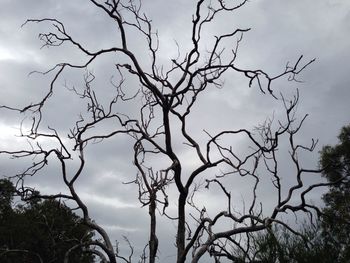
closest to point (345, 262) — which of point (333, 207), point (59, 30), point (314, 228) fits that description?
point (314, 228)

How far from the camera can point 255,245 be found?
6258 mm

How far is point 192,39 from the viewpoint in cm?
1021

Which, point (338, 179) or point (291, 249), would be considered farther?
point (338, 179)

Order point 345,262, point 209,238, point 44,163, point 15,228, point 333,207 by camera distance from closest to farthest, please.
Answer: point 345,262
point 209,238
point 44,163
point 333,207
point 15,228

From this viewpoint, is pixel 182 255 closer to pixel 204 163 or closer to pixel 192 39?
pixel 204 163

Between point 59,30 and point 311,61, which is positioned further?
point 59,30

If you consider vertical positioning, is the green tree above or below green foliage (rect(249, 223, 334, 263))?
above

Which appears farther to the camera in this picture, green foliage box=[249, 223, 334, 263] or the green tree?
the green tree

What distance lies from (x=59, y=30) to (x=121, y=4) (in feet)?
4.75

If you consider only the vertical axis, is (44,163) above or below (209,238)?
above

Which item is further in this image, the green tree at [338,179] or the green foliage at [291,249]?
the green tree at [338,179]

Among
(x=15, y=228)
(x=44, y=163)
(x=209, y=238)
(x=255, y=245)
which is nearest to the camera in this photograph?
(x=255, y=245)

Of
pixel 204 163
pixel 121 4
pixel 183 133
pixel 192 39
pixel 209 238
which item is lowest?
pixel 209 238

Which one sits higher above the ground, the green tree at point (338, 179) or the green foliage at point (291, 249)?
the green tree at point (338, 179)
